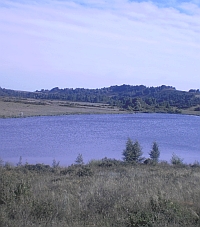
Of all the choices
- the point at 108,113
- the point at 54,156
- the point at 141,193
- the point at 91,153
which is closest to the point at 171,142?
the point at 91,153

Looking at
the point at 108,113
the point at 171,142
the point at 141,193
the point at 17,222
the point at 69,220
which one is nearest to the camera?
the point at 17,222

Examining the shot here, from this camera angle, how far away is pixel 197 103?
326 ft

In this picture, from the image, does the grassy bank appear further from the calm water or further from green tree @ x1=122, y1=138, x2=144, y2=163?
the calm water

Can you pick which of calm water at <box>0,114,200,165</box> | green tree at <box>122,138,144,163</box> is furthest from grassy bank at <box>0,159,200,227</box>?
calm water at <box>0,114,200,165</box>

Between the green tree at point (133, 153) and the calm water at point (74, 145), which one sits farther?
the calm water at point (74, 145)

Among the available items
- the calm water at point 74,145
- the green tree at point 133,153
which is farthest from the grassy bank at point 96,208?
the calm water at point 74,145

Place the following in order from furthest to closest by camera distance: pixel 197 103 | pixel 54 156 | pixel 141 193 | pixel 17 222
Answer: pixel 197 103, pixel 54 156, pixel 141 193, pixel 17 222

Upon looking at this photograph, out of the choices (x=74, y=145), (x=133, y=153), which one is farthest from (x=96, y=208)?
(x=74, y=145)

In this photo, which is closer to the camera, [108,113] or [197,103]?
[108,113]

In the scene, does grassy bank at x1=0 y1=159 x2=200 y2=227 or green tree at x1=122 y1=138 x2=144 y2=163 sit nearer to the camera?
grassy bank at x1=0 y1=159 x2=200 y2=227

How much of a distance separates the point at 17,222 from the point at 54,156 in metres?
22.2

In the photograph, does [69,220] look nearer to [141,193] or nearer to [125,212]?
[125,212]

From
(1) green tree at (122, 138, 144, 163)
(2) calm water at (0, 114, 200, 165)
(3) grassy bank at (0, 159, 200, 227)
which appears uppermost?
(3) grassy bank at (0, 159, 200, 227)

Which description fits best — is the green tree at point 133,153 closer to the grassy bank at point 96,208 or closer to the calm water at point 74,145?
the calm water at point 74,145
